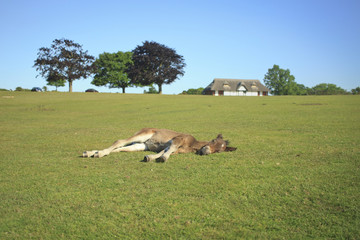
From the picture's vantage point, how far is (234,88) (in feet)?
322

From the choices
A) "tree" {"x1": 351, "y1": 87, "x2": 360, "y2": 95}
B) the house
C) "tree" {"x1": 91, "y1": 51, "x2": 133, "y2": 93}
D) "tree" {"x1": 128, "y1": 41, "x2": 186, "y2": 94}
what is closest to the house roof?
the house

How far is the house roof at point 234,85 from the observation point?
96.3 metres

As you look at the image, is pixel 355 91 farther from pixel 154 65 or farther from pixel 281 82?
pixel 281 82

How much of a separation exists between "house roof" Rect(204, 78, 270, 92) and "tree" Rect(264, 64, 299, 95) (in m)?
28.4

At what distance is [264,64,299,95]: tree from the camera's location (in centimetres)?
12238

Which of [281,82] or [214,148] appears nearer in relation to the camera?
[214,148]

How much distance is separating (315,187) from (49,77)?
77202 mm

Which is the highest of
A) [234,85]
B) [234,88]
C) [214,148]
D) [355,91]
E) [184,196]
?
[234,85]

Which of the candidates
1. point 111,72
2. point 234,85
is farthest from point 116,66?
point 234,85

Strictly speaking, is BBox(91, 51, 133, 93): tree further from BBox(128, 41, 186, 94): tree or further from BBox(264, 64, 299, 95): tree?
BBox(264, 64, 299, 95): tree

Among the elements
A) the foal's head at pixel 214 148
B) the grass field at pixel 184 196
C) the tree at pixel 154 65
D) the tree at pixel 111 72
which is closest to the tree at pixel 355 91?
the tree at pixel 154 65

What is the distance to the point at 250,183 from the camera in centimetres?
552

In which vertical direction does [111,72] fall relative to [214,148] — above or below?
above

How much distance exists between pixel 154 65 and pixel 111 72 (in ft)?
67.4
